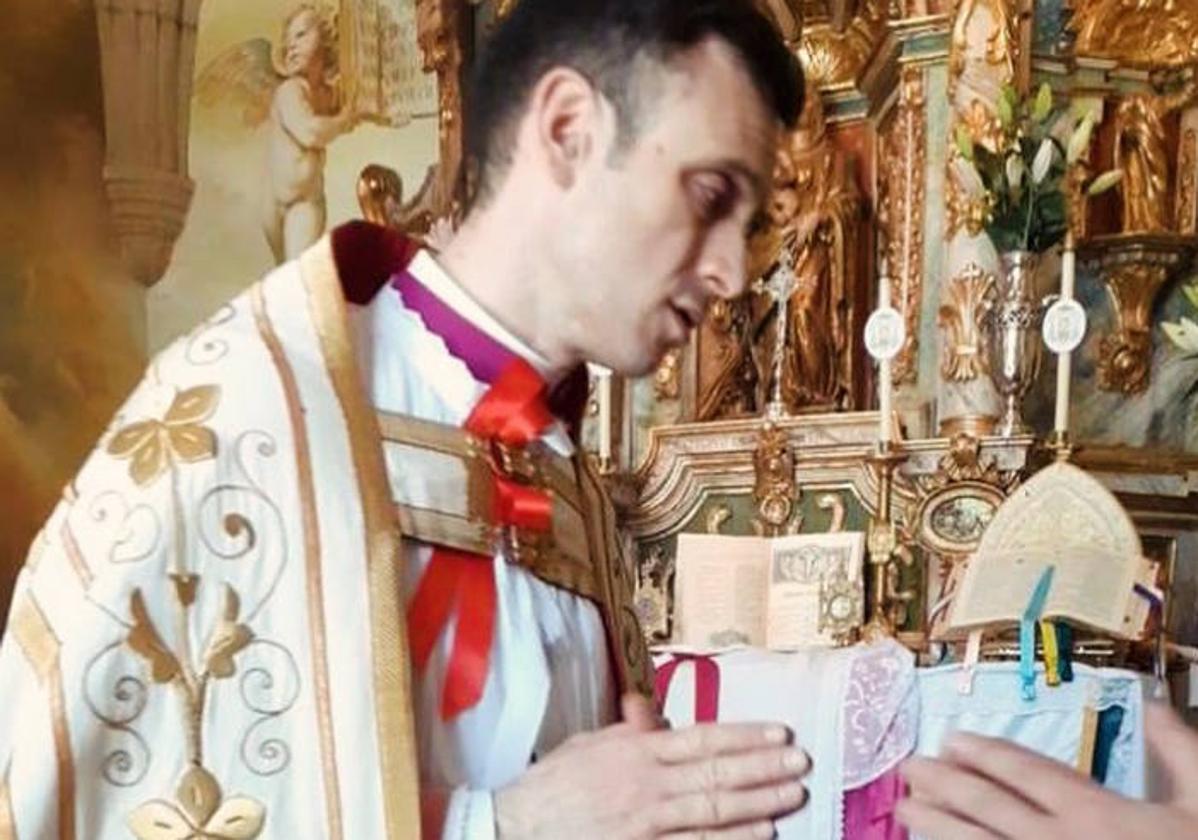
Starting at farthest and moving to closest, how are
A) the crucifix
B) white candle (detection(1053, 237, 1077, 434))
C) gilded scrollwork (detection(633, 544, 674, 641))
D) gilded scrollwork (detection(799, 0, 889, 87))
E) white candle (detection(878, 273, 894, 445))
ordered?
1. gilded scrollwork (detection(799, 0, 889, 87))
2. the crucifix
3. gilded scrollwork (detection(633, 544, 674, 641))
4. white candle (detection(878, 273, 894, 445))
5. white candle (detection(1053, 237, 1077, 434))

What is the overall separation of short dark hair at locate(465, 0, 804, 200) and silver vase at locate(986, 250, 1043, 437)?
2485 millimetres

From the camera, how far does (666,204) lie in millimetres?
1210

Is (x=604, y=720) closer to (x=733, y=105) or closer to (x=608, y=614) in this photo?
(x=608, y=614)

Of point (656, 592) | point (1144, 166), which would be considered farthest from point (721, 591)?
point (1144, 166)

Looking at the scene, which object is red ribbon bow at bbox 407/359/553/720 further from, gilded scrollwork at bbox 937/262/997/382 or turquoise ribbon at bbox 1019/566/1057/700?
gilded scrollwork at bbox 937/262/997/382

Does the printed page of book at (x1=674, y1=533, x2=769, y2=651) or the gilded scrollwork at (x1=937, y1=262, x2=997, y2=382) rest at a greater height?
the gilded scrollwork at (x1=937, y1=262, x2=997, y2=382)

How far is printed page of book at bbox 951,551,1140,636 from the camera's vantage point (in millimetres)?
2574

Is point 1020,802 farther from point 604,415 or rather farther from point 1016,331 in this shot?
point 604,415

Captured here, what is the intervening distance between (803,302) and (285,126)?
194cm

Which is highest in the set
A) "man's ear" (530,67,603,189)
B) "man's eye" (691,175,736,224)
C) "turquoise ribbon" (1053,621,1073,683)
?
"man's ear" (530,67,603,189)

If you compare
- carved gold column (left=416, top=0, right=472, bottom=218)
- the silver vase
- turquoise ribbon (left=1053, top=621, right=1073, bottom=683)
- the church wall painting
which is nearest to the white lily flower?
the silver vase

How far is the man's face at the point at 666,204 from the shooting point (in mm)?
1205

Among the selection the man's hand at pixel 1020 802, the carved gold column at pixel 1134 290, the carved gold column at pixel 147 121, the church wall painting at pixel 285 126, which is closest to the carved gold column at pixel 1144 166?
the carved gold column at pixel 1134 290

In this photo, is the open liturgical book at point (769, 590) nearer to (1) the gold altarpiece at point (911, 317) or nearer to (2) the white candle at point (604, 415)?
(1) the gold altarpiece at point (911, 317)
